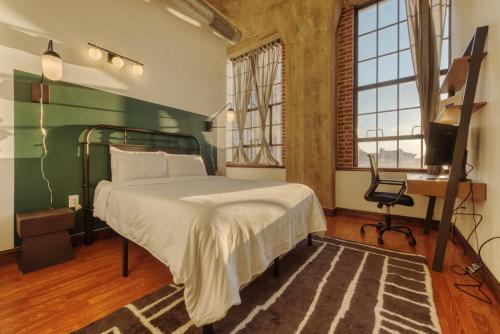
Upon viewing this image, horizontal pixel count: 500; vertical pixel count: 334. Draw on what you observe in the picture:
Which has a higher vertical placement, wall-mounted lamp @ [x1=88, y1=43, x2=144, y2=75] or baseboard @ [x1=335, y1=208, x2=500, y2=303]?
wall-mounted lamp @ [x1=88, y1=43, x2=144, y2=75]

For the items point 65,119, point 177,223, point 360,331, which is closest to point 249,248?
point 177,223

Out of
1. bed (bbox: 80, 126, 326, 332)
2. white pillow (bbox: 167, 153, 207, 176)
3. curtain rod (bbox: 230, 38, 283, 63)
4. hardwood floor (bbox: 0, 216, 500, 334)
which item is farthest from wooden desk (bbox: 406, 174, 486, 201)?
curtain rod (bbox: 230, 38, 283, 63)

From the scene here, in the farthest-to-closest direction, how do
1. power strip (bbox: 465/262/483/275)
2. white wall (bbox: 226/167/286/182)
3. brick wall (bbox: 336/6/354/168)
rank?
white wall (bbox: 226/167/286/182) < brick wall (bbox: 336/6/354/168) < power strip (bbox: 465/262/483/275)

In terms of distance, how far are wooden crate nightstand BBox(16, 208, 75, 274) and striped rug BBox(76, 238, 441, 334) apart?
105 centimetres

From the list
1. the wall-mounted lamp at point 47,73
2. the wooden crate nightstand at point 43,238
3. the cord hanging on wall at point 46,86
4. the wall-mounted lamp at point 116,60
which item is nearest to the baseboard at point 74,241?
the wooden crate nightstand at point 43,238

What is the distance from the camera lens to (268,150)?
178 inches

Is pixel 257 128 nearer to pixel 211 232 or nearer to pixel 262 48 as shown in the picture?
pixel 262 48

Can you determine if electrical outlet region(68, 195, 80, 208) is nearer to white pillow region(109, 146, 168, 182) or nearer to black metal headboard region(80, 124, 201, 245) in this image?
black metal headboard region(80, 124, 201, 245)

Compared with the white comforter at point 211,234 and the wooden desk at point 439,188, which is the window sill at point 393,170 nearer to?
the wooden desk at point 439,188

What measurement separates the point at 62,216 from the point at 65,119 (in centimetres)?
100

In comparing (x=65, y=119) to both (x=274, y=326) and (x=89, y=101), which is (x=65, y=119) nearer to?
(x=89, y=101)

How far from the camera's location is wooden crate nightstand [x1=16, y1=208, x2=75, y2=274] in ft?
5.68

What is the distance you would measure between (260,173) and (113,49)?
10.2 ft

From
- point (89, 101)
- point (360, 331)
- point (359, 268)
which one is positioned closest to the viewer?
point (360, 331)
